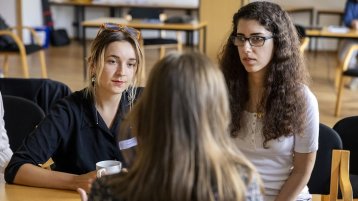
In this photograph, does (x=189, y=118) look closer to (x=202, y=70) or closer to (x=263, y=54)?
(x=202, y=70)

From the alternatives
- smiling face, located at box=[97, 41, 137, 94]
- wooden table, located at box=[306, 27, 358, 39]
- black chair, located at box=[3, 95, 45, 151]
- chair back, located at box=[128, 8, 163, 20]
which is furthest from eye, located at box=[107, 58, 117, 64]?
Answer: chair back, located at box=[128, 8, 163, 20]

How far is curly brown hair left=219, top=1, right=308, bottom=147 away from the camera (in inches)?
72.9

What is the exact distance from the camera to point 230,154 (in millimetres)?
1092

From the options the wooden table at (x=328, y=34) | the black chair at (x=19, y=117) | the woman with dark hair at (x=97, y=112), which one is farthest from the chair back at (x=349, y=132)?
the wooden table at (x=328, y=34)

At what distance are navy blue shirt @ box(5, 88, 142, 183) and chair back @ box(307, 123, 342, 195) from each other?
0.79 metres

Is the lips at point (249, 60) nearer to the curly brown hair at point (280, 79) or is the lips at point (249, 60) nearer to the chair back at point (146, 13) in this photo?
the curly brown hair at point (280, 79)

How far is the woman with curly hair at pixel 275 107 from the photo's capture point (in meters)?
1.85

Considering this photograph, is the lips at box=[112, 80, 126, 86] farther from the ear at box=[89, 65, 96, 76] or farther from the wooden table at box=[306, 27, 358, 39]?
the wooden table at box=[306, 27, 358, 39]

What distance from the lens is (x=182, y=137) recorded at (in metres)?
1.04

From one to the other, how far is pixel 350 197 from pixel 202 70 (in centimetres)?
101

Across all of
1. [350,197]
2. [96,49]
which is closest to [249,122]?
[350,197]

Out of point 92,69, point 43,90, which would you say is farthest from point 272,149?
point 43,90

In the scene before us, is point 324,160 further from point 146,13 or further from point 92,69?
point 146,13

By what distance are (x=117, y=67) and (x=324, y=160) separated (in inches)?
35.2
